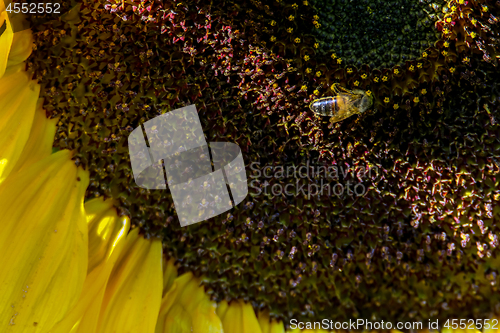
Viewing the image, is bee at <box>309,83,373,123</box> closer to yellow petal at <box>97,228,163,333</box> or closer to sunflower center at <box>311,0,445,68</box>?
sunflower center at <box>311,0,445,68</box>

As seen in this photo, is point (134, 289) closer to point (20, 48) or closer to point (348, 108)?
point (20, 48)

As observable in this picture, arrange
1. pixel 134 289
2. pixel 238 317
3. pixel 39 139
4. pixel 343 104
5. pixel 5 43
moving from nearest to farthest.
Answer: pixel 5 43
pixel 343 104
pixel 39 139
pixel 134 289
pixel 238 317

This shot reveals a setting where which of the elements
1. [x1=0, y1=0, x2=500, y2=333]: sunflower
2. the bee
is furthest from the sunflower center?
the bee

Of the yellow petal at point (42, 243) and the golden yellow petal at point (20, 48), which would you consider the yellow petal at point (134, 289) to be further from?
the golden yellow petal at point (20, 48)

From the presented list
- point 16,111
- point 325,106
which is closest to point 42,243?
point 16,111

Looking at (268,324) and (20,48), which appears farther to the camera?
(268,324)

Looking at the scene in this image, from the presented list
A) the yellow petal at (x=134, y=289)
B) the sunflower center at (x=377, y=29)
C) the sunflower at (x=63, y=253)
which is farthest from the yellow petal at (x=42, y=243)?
the sunflower center at (x=377, y=29)

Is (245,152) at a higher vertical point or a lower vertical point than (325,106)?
lower
